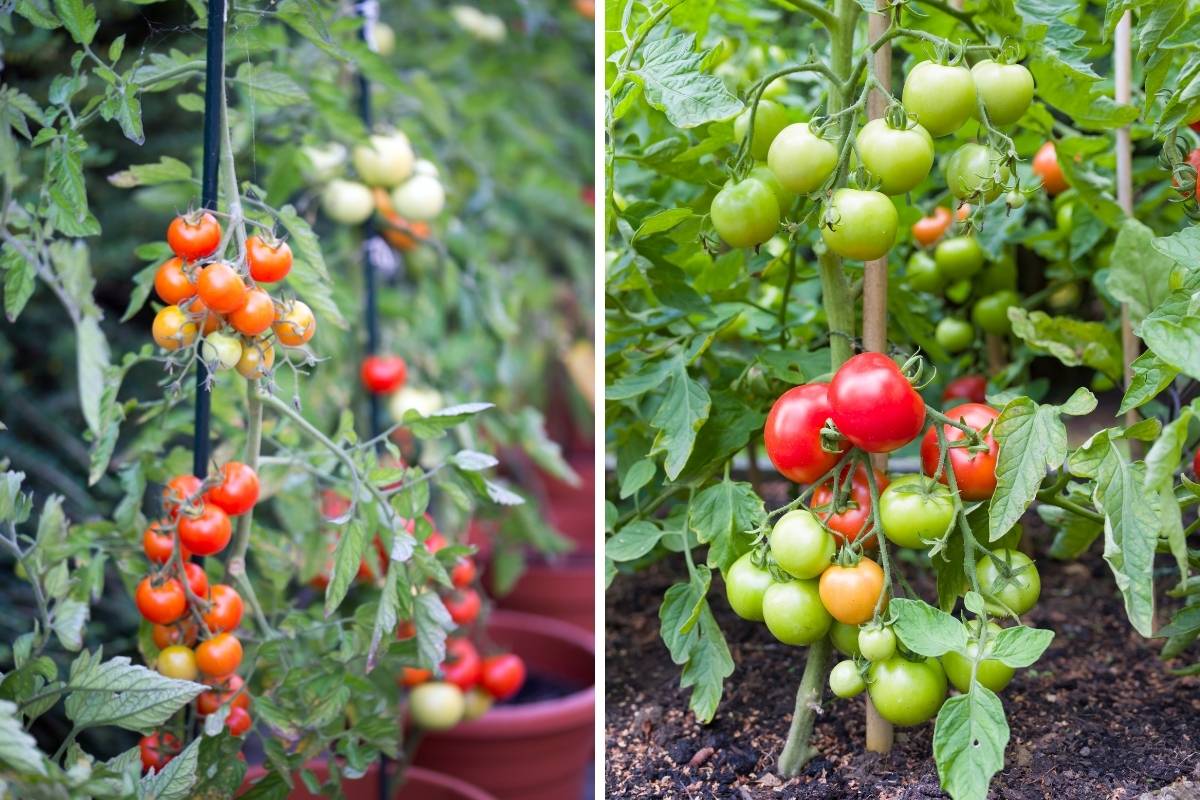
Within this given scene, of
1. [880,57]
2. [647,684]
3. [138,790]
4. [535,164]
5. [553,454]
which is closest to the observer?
[138,790]

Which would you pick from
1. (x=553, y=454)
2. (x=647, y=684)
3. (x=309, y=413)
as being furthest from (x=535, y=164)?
(x=647, y=684)

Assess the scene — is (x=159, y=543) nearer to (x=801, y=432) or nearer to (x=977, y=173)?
(x=801, y=432)

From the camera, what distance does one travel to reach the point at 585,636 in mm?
1644

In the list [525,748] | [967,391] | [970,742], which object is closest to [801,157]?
[970,742]

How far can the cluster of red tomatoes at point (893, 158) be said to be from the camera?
2.35ft

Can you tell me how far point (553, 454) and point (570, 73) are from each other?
1.08 metres

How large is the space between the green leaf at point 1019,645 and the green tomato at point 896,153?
0.29 metres

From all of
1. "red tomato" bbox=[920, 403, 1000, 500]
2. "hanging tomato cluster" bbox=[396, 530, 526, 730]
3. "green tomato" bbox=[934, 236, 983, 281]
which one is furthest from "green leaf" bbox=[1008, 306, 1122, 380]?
"hanging tomato cluster" bbox=[396, 530, 526, 730]

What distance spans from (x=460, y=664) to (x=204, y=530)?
0.58 meters

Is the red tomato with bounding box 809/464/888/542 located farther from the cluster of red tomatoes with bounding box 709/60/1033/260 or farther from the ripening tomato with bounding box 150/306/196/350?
the ripening tomato with bounding box 150/306/196/350

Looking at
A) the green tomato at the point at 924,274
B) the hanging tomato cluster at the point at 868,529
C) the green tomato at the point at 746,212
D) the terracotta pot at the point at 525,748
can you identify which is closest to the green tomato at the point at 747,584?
the hanging tomato cluster at the point at 868,529

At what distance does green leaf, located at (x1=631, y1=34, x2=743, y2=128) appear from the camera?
0.72 metres

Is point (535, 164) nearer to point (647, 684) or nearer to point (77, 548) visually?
point (647, 684)

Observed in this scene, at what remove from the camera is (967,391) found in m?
1.14
